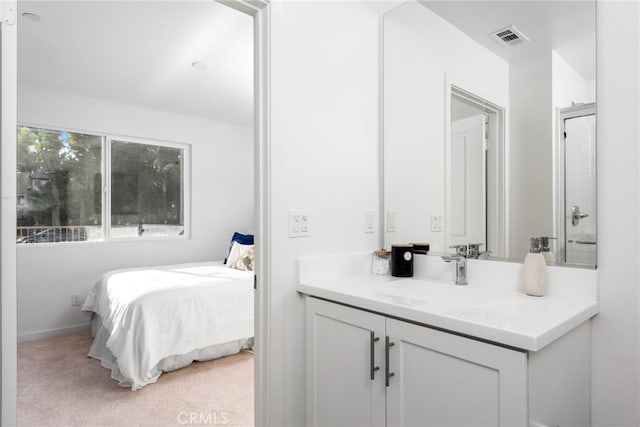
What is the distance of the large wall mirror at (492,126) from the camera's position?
129cm

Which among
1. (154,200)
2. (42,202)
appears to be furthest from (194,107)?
(42,202)

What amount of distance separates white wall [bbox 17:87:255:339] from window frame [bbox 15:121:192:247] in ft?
0.14

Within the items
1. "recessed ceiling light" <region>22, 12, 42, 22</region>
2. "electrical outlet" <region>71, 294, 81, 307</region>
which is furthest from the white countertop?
"electrical outlet" <region>71, 294, 81, 307</region>

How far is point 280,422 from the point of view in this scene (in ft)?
4.88

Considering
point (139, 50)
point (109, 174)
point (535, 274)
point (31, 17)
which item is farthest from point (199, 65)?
point (535, 274)

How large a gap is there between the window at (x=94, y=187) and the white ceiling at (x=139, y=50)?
55 cm

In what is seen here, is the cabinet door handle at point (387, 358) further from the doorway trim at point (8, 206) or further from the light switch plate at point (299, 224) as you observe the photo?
the doorway trim at point (8, 206)

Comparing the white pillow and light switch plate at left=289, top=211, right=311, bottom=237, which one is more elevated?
light switch plate at left=289, top=211, right=311, bottom=237

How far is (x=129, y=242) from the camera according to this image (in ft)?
13.4

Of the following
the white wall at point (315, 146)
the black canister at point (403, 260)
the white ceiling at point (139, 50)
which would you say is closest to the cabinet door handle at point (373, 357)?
the white wall at point (315, 146)

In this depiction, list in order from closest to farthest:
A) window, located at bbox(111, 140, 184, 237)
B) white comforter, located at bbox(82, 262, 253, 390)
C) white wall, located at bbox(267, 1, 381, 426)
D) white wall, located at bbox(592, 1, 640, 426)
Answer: white wall, located at bbox(592, 1, 640, 426) → white wall, located at bbox(267, 1, 381, 426) → white comforter, located at bbox(82, 262, 253, 390) → window, located at bbox(111, 140, 184, 237)

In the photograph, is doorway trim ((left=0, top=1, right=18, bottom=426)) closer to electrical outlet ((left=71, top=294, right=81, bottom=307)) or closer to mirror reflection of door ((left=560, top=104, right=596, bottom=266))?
mirror reflection of door ((left=560, top=104, right=596, bottom=266))

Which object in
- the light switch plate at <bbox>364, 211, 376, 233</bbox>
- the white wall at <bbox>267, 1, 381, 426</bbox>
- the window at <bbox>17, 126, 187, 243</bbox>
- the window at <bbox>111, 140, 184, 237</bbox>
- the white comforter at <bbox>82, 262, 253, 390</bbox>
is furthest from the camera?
the window at <bbox>111, 140, 184, 237</bbox>

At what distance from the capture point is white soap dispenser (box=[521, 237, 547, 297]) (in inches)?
50.6
